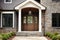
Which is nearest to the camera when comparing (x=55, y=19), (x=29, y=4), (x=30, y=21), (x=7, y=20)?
(x=29, y=4)

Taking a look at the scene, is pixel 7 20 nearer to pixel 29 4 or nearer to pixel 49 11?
pixel 29 4

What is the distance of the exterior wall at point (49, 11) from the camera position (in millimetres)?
31453

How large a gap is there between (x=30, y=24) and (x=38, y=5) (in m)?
3.56

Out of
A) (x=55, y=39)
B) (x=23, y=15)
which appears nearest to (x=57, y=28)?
(x=23, y=15)

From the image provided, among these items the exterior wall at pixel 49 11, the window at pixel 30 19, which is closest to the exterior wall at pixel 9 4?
the window at pixel 30 19

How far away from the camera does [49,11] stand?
31.5 m

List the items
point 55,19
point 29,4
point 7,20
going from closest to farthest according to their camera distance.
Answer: point 29,4 < point 55,19 < point 7,20

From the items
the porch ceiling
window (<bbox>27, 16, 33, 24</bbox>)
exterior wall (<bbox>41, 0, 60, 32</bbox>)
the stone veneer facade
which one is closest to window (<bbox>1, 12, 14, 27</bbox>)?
the porch ceiling

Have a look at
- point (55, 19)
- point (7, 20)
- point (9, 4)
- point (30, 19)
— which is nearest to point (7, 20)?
point (7, 20)

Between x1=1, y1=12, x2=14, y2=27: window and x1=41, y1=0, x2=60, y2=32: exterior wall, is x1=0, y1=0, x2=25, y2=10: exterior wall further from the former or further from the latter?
x1=41, y1=0, x2=60, y2=32: exterior wall

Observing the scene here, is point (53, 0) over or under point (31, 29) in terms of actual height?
over

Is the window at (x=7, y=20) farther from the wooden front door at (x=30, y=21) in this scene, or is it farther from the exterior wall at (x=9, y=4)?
the wooden front door at (x=30, y=21)

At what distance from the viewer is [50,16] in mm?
31484

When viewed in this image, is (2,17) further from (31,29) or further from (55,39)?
(55,39)
